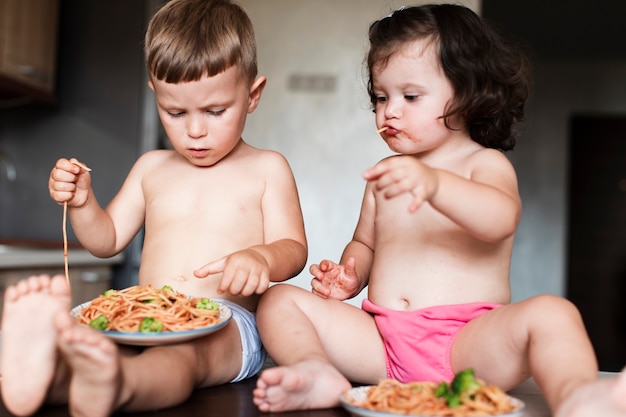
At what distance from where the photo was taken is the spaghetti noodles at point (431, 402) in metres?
0.91

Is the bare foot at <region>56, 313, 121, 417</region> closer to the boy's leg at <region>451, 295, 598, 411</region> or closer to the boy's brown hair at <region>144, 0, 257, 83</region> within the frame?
the boy's leg at <region>451, 295, 598, 411</region>

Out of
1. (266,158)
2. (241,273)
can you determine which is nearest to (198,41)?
(266,158)

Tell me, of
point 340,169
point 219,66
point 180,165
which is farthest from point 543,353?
point 340,169

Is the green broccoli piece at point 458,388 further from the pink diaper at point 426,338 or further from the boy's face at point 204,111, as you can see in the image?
the boy's face at point 204,111


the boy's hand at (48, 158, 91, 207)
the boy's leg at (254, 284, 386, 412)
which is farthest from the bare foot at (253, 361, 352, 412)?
the boy's hand at (48, 158, 91, 207)

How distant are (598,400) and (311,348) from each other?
47 cm

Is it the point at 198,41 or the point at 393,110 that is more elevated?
the point at 198,41

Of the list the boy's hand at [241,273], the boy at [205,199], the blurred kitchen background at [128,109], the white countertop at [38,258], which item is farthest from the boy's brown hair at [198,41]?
the blurred kitchen background at [128,109]

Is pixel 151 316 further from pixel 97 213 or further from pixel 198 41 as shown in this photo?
pixel 198 41

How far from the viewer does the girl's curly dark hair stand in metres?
1.38

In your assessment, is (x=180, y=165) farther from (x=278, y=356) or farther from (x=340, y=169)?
(x=340, y=169)

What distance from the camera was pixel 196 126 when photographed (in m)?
1.42

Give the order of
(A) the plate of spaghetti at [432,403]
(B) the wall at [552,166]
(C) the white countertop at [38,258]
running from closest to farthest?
1. (A) the plate of spaghetti at [432,403]
2. (C) the white countertop at [38,258]
3. (B) the wall at [552,166]

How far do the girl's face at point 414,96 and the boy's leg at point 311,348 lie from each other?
0.34m
